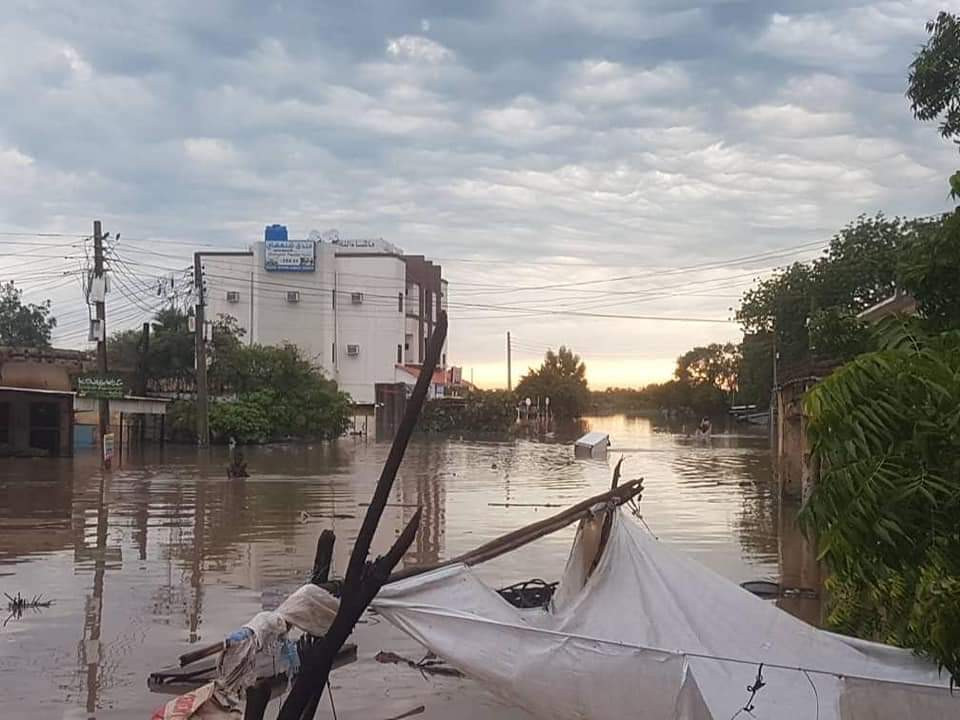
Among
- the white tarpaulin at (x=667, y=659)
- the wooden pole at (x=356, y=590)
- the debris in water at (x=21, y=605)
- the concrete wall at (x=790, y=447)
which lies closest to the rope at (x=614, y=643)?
the white tarpaulin at (x=667, y=659)

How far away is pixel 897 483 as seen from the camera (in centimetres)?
503

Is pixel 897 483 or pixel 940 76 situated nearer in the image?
pixel 897 483

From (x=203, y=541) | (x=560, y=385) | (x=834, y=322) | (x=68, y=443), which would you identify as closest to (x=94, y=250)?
(x=68, y=443)

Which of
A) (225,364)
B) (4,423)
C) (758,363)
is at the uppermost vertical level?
(758,363)

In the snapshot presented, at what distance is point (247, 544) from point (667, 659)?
13.4 meters

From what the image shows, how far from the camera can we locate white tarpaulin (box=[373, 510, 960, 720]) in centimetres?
569

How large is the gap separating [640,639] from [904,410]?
6.23 feet

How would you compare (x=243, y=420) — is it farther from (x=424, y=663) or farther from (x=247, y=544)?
(x=424, y=663)

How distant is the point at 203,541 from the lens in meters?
18.5

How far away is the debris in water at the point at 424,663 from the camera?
1004 cm

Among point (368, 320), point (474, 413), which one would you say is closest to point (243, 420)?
point (368, 320)

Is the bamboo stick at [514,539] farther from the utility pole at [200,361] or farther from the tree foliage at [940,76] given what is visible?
the utility pole at [200,361]

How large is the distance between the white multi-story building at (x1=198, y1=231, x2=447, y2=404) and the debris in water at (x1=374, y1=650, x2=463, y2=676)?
190 feet

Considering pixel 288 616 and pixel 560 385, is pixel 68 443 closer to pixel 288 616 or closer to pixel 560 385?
pixel 288 616
